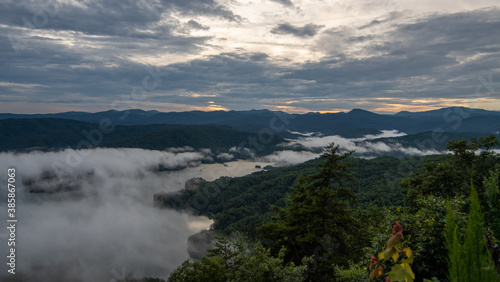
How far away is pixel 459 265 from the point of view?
281 cm

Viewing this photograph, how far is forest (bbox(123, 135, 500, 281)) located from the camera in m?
2.85

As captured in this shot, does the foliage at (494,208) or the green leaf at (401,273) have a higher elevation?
the green leaf at (401,273)

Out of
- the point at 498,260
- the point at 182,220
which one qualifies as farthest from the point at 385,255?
the point at 182,220

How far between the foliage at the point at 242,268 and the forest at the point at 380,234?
0.19ft

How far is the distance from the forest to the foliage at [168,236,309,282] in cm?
6

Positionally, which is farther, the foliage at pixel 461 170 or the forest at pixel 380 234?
the foliage at pixel 461 170

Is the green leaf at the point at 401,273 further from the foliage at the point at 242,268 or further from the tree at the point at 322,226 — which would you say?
the tree at the point at 322,226

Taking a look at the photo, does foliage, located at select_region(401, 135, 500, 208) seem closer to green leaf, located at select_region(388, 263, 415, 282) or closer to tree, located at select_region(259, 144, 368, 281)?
tree, located at select_region(259, 144, 368, 281)

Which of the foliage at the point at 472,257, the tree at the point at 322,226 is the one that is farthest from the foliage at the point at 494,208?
the tree at the point at 322,226

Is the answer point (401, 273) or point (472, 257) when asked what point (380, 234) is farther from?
point (401, 273)

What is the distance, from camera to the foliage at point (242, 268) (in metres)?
15.2

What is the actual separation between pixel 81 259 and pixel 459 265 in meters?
192

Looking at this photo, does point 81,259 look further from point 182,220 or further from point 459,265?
point 459,265

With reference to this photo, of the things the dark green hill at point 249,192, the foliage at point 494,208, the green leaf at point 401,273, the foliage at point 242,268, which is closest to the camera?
the green leaf at point 401,273
